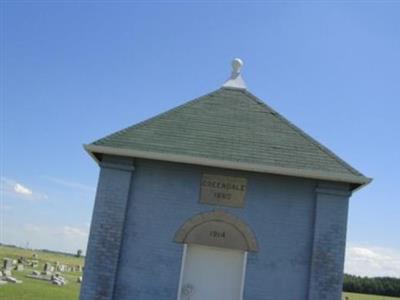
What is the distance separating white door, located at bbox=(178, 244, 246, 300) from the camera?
34.7ft

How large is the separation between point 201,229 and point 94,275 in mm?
2425

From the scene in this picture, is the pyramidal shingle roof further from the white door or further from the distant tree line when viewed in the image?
the distant tree line

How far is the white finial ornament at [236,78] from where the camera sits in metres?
13.1

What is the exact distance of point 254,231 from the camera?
35.1 feet

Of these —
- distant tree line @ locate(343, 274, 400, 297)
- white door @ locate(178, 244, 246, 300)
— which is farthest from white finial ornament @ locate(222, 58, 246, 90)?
distant tree line @ locate(343, 274, 400, 297)

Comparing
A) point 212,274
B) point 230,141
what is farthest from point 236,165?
point 212,274

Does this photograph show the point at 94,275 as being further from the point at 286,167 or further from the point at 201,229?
the point at 286,167

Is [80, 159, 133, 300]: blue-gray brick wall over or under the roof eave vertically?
under

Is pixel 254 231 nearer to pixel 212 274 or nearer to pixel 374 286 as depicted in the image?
pixel 212 274

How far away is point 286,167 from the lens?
10.7 meters

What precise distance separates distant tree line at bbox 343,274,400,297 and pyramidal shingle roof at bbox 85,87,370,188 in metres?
68.1

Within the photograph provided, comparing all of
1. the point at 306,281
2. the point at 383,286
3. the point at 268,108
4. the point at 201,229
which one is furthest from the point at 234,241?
the point at 383,286

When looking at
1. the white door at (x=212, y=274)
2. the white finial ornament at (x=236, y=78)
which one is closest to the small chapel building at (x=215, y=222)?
the white door at (x=212, y=274)

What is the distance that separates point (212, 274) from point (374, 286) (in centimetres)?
7262
